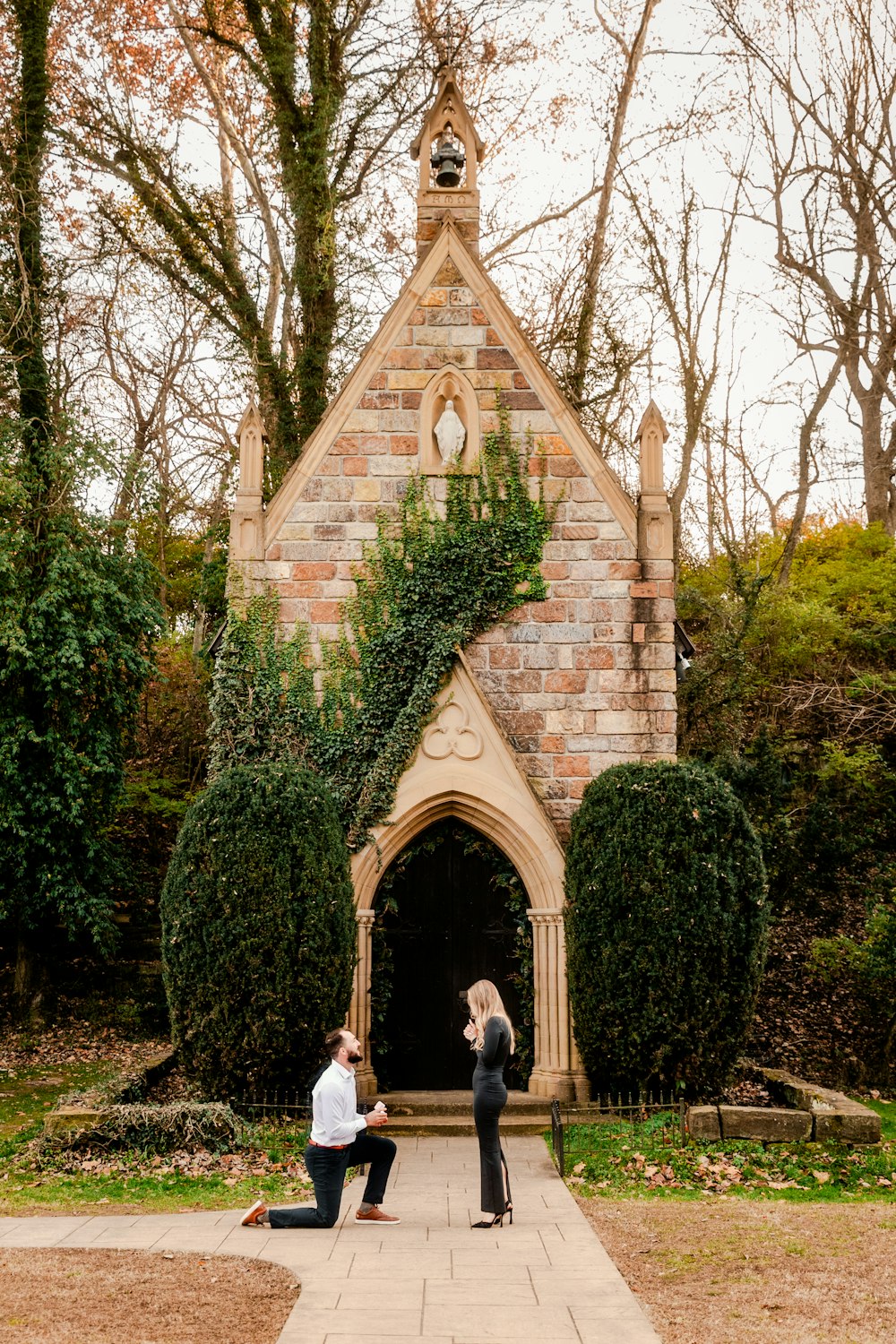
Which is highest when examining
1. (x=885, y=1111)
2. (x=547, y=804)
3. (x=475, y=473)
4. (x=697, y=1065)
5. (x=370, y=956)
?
(x=475, y=473)

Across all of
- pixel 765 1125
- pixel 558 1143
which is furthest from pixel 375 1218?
pixel 765 1125

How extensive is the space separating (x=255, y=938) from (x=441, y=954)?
2.36 metres

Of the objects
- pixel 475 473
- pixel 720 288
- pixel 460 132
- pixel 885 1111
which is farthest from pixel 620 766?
pixel 720 288

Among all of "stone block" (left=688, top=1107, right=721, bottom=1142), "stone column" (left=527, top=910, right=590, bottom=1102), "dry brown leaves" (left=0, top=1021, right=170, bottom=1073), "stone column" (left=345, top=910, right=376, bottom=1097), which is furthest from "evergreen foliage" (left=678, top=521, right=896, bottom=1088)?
"dry brown leaves" (left=0, top=1021, right=170, bottom=1073)

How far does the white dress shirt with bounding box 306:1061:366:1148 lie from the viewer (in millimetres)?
6477

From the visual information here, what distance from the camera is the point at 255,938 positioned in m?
9.00

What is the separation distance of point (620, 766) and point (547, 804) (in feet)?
3.28

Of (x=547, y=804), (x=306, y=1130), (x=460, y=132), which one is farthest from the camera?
(x=460, y=132)

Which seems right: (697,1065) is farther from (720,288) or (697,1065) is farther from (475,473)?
(720,288)

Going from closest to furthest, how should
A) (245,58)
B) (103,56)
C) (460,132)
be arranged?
(460,132), (245,58), (103,56)

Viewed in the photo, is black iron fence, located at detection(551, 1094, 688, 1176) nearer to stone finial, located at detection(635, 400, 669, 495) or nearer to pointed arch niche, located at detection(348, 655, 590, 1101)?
pointed arch niche, located at detection(348, 655, 590, 1101)

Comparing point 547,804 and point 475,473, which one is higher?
point 475,473

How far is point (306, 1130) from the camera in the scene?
346 inches

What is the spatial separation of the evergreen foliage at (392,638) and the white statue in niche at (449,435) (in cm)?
23
